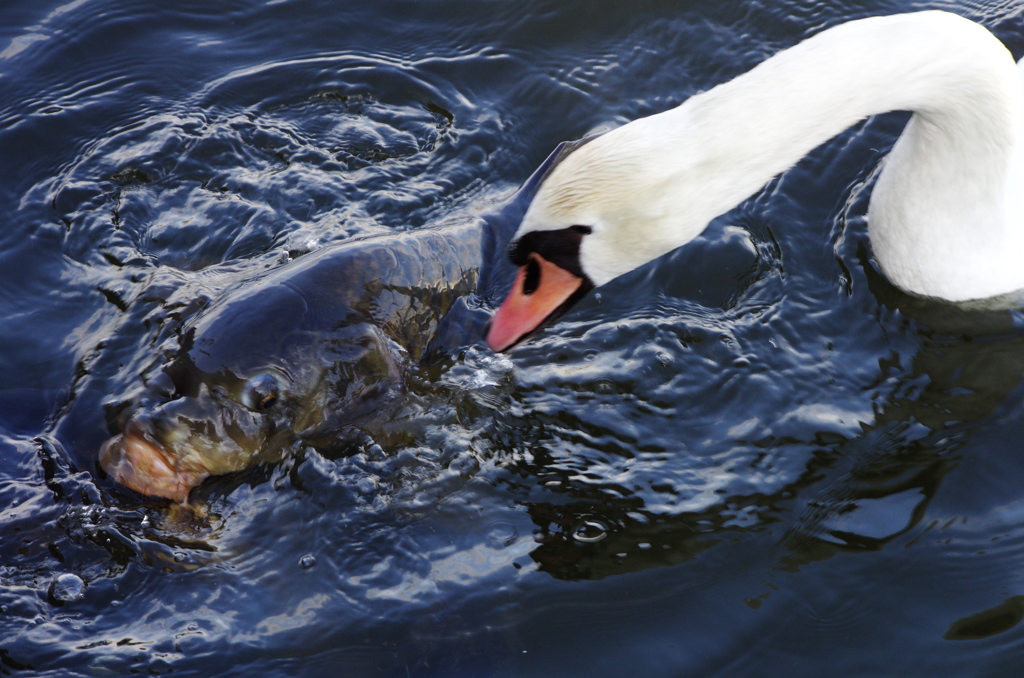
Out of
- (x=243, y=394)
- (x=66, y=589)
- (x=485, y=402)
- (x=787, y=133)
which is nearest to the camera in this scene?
(x=66, y=589)

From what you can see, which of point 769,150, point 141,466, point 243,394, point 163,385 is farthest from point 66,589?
point 769,150

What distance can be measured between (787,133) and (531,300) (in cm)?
126

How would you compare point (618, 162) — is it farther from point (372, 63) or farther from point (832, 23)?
point (832, 23)

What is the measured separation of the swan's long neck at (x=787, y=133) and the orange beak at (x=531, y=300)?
5.0 inches

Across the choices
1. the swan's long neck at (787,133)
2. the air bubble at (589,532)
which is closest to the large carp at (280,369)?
the swan's long neck at (787,133)

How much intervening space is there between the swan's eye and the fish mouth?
5.20 feet

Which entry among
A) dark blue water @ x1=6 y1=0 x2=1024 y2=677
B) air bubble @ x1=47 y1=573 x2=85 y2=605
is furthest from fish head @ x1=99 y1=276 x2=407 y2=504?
air bubble @ x1=47 y1=573 x2=85 y2=605

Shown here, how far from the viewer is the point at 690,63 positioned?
646 centimetres

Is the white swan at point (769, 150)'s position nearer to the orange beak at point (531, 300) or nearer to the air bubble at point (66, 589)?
the orange beak at point (531, 300)

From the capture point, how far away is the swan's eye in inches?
162

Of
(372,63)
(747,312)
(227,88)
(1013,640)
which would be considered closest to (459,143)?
(372,63)

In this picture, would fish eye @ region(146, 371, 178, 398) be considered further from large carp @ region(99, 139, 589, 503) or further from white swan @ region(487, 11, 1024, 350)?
white swan @ region(487, 11, 1024, 350)

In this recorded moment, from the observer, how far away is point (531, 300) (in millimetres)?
4195

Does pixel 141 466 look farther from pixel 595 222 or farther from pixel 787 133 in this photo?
pixel 787 133
